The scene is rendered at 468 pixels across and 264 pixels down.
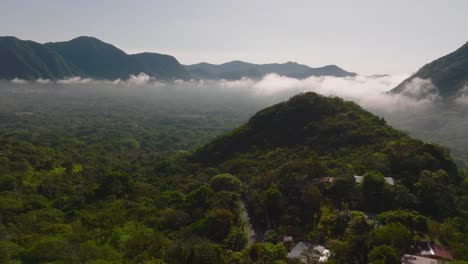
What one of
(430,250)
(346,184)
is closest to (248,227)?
(346,184)

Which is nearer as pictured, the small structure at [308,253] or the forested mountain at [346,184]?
the small structure at [308,253]

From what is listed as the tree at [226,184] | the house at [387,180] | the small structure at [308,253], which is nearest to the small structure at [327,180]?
the house at [387,180]

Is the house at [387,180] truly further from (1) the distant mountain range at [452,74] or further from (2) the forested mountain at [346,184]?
(1) the distant mountain range at [452,74]

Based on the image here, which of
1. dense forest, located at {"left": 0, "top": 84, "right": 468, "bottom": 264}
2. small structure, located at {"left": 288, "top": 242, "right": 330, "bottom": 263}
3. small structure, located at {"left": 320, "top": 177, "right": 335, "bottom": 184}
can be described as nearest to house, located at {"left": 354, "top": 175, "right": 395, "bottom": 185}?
dense forest, located at {"left": 0, "top": 84, "right": 468, "bottom": 264}

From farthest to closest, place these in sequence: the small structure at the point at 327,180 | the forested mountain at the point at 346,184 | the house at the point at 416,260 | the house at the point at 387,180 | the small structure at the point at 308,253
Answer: the small structure at the point at 327,180 → the house at the point at 387,180 → the forested mountain at the point at 346,184 → the small structure at the point at 308,253 → the house at the point at 416,260

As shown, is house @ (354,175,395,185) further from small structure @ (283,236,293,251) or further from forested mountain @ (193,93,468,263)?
small structure @ (283,236,293,251)

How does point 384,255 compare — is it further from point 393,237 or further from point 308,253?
point 308,253
